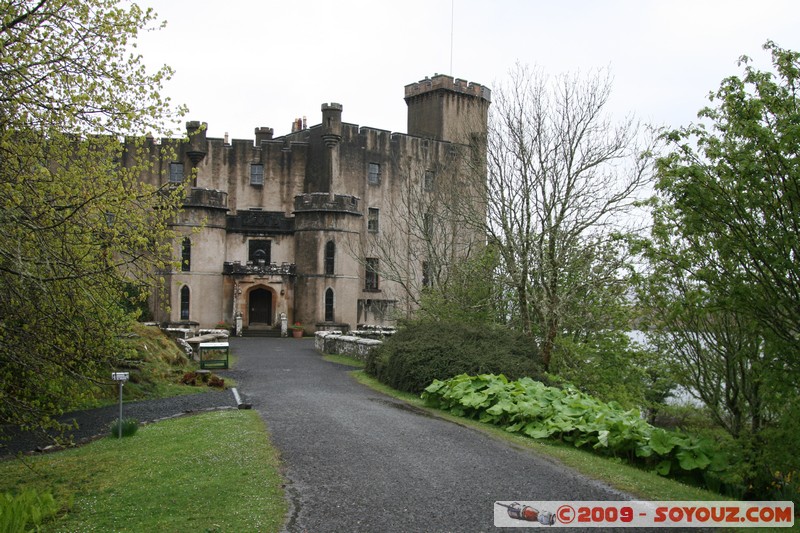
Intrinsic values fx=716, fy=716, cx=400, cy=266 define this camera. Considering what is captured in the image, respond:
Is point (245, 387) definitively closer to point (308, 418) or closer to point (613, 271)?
point (308, 418)

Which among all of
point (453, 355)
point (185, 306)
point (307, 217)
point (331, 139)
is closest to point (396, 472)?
point (453, 355)

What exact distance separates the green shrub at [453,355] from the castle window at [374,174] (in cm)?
2709

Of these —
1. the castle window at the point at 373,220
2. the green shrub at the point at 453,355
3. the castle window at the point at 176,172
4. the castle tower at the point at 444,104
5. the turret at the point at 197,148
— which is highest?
the castle tower at the point at 444,104

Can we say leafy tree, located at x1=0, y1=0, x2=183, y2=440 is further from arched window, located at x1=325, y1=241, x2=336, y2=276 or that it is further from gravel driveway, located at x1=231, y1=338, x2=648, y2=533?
arched window, located at x1=325, y1=241, x2=336, y2=276

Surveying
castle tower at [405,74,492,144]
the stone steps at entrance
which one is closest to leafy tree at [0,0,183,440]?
the stone steps at entrance

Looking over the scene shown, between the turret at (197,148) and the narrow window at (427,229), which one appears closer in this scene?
the narrow window at (427,229)

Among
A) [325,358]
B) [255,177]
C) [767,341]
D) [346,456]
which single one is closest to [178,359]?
[325,358]

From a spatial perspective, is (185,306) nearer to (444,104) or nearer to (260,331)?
(260,331)

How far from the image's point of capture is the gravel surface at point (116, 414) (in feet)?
40.4

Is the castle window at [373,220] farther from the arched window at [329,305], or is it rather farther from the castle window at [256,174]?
the arched window at [329,305]

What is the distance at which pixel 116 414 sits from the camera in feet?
48.0

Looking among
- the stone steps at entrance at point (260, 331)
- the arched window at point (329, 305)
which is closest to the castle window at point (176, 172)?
the stone steps at entrance at point (260, 331)

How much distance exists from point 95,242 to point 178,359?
12.9 metres

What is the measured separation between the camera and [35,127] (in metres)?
9.20
